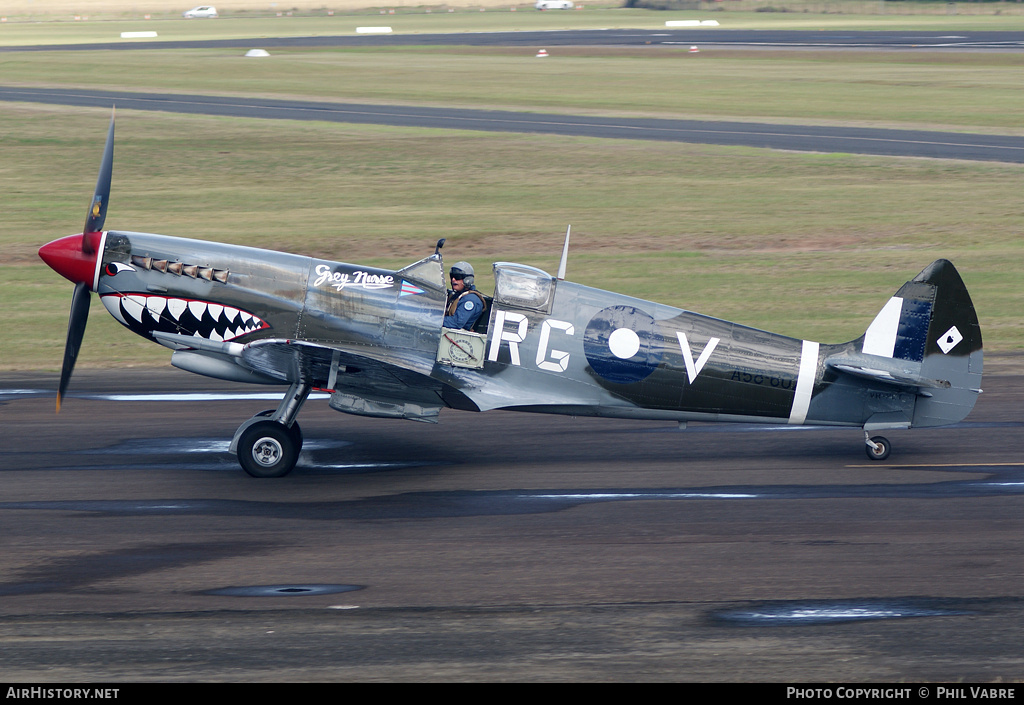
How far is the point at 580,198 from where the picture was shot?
29438mm

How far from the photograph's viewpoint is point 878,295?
19875mm

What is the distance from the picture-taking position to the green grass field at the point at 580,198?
20.2 meters

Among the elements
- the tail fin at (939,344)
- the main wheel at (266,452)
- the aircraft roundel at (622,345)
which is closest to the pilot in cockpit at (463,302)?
the aircraft roundel at (622,345)

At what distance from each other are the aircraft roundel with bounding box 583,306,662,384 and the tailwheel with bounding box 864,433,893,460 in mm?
2734

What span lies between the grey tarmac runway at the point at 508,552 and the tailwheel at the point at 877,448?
10.5 inches

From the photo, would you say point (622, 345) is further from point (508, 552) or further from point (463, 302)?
point (508, 552)

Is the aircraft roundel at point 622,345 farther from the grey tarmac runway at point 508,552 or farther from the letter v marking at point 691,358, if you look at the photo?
the grey tarmac runway at point 508,552

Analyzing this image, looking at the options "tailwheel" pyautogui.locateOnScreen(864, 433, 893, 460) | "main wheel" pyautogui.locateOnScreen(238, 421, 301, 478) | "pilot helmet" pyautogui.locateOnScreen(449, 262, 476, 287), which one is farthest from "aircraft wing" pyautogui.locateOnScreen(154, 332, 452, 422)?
"tailwheel" pyautogui.locateOnScreen(864, 433, 893, 460)

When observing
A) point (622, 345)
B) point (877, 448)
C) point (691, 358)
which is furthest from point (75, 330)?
point (877, 448)

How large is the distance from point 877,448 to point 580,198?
18.4 m

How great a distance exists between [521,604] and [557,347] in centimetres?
369

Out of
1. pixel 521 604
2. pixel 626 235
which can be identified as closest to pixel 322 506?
pixel 521 604

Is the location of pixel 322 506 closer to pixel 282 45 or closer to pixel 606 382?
pixel 606 382

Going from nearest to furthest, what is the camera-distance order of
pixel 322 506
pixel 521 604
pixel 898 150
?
pixel 521 604 → pixel 322 506 → pixel 898 150
